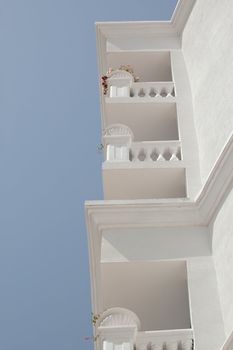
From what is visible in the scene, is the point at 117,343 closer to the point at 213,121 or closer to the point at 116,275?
the point at 116,275

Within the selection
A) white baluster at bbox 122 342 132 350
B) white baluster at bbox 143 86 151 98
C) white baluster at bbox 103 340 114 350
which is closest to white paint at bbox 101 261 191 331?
white baluster at bbox 122 342 132 350

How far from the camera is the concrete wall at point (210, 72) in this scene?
1870 cm

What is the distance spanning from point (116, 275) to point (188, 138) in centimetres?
528

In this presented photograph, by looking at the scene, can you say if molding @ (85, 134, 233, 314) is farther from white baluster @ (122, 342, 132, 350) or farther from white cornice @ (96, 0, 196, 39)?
white cornice @ (96, 0, 196, 39)

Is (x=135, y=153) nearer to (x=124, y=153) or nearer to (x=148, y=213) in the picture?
(x=124, y=153)

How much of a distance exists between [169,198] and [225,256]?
12.0ft

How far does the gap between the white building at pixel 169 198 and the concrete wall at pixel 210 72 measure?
0.14ft

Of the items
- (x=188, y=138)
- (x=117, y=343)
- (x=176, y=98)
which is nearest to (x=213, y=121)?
(x=188, y=138)

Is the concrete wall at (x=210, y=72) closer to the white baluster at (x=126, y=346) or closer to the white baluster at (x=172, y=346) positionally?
the white baluster at (x=172, y=346)

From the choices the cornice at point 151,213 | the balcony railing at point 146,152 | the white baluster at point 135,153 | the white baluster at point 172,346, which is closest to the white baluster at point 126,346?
the white baluster at point 172,346

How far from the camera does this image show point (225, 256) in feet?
50.3

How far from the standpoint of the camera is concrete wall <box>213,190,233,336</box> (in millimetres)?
14523

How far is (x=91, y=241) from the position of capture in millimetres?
17203

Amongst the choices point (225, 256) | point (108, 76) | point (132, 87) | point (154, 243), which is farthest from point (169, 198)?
point (108, 76)
